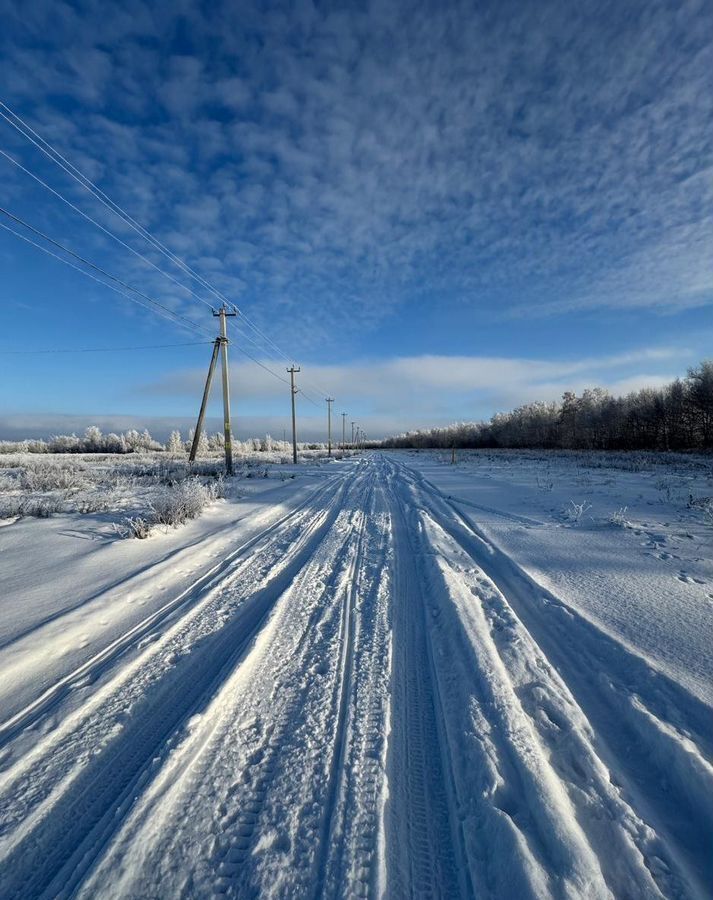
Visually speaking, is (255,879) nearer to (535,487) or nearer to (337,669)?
(337,669)

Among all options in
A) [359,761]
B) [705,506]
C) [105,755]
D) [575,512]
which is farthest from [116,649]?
[705,506]

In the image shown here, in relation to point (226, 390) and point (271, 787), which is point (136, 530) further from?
point (226, 390)

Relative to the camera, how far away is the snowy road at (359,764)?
5.01 ft

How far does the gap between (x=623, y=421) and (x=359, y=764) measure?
2791 inches

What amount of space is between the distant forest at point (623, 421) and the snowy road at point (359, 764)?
57.1 metres

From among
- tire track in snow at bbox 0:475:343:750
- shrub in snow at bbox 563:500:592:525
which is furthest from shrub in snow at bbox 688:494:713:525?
tire track in snow at bbox 0:475:343:750

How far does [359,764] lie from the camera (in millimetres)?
2035

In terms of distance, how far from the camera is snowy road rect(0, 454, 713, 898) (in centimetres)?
153

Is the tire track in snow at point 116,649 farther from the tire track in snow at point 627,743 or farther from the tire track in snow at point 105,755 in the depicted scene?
the tire track in snow at point 627,743

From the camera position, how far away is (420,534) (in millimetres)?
6734

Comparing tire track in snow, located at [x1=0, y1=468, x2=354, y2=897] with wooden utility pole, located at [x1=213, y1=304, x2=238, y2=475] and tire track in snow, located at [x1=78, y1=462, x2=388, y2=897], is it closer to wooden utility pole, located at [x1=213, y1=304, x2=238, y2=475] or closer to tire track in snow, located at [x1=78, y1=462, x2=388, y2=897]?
tire track in snow, located at [x1=78, y1=462, x2=388, y2=897]

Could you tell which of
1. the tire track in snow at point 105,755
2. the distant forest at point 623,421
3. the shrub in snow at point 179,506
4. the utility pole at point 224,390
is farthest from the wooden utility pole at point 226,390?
the distant forest at point 623,421

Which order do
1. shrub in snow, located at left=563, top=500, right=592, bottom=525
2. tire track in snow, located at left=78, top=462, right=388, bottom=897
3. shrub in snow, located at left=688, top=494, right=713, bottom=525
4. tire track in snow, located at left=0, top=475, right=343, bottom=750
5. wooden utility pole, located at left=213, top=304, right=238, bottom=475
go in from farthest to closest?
wooden utility pole, located at left=213, top=304, right=238, bottom=475, shrub in snow, located at left=563, top=500, right=592, bottom=525, shrub in snow, located at left=688, top=494, right=713, bottom=525, tire track in snow, located at left=0, top=475, right=343, bottom=750, tire track in snow, located at left=78, top=462, right=388, bottom=897

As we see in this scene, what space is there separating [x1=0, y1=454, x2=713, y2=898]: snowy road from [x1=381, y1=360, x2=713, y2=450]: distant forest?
57.1 metres
